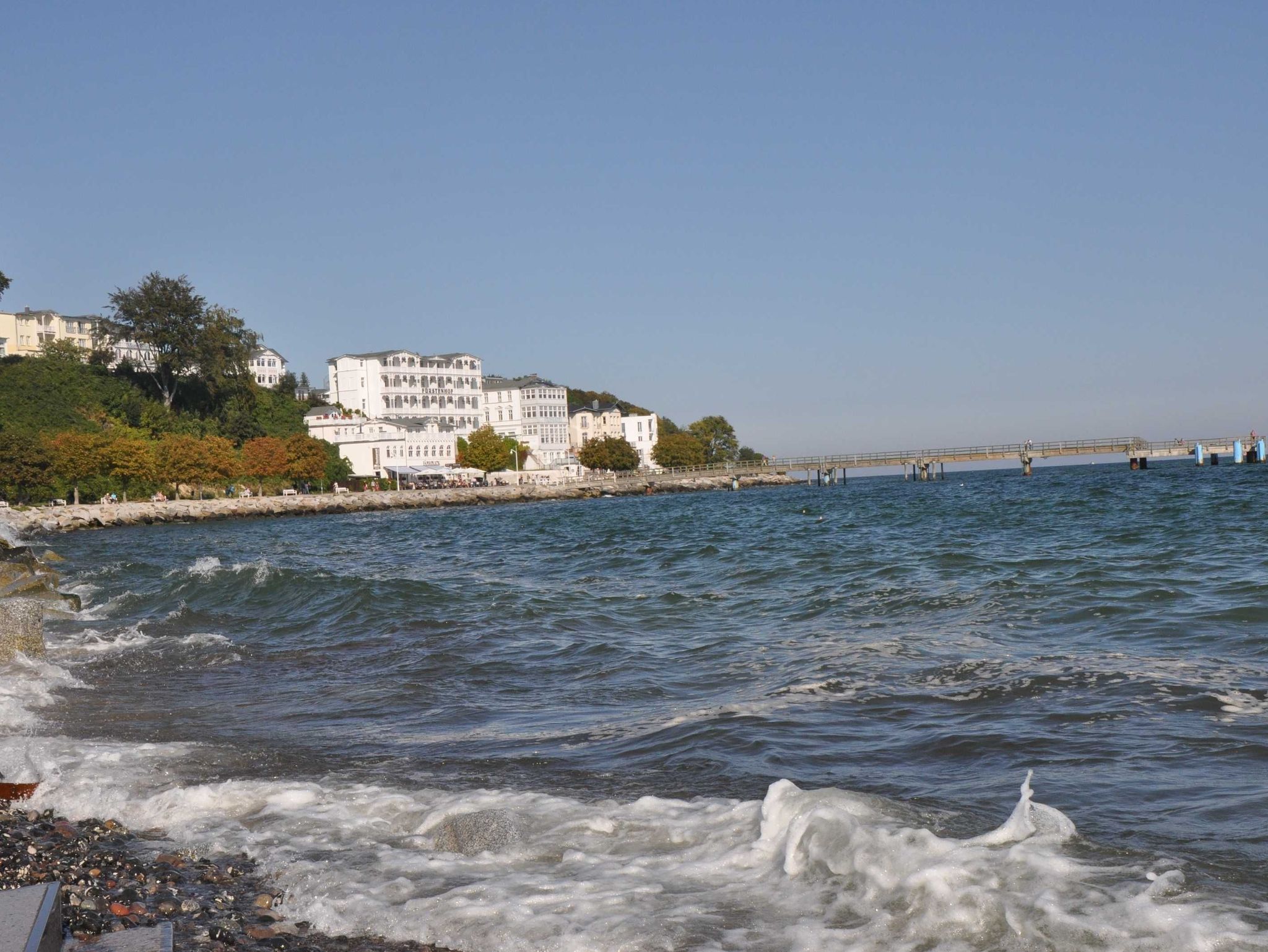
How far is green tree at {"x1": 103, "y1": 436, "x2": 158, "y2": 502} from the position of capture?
270ft

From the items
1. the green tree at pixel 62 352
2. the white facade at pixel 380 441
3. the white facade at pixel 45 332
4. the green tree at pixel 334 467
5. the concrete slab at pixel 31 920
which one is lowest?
the concrete slab at pixel 31 920

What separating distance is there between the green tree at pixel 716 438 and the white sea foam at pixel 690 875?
162813mm

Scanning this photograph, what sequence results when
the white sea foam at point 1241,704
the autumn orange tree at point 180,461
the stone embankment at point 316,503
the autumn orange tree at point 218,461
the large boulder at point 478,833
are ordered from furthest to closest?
the autumn orange tree at point 218,461, the autumn orange tree at point 180,461, the stone embankment at point 316,503, the white sea foam at point 1241,704, the large boulder at point 478,833

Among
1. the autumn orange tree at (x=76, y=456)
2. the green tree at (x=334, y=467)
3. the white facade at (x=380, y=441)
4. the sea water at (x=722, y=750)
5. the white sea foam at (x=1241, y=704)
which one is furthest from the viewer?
the white facade at (x=380, y=441)

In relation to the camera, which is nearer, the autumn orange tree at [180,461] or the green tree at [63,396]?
the autumn orange tree at [180,461]

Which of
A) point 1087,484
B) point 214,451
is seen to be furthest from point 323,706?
point 214,451

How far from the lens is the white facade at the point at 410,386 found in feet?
438

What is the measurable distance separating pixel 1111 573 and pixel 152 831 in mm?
15683

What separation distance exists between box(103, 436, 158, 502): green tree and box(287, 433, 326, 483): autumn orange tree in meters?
14.4

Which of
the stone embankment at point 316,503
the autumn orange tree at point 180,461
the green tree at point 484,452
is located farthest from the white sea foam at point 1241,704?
the green tree at point 484,452

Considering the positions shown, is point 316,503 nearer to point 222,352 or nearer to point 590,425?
point 222,352

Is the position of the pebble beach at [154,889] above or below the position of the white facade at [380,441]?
below

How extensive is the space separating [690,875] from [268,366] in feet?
501

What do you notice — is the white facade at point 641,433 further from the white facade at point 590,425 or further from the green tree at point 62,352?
the green tree at point 62,352
